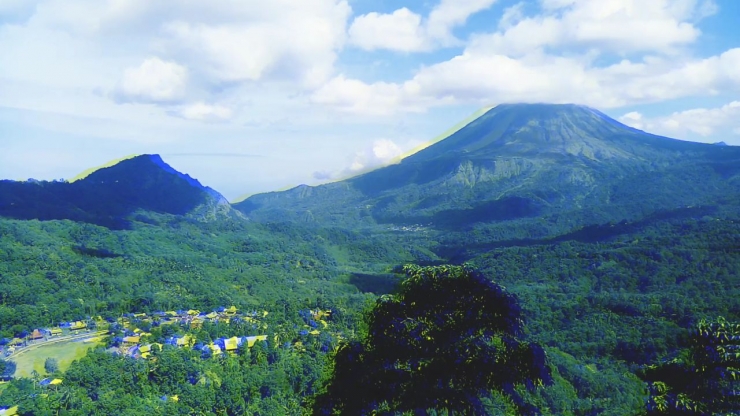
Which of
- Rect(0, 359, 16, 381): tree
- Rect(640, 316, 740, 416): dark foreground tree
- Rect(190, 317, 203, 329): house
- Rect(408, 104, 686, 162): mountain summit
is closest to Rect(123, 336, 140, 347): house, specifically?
Rect(190, 317, 203, 329): house

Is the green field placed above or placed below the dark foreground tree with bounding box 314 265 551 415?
below

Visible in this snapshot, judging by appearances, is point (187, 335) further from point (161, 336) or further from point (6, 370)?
point (6, 370)

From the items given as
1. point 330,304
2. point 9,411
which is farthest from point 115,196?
point 9,411

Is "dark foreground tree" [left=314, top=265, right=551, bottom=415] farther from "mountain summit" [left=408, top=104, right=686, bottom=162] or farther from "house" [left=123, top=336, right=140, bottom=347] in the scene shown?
"mountain summit" [left=408, top=104, right=686, bottom=162]

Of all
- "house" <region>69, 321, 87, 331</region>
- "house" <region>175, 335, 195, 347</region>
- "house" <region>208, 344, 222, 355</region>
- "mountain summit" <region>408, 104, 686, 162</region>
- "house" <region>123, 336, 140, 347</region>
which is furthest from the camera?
"mountain summit" <region>408, 104, 686, 162</region>

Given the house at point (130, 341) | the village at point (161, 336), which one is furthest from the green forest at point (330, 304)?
the house at point (130, 341)

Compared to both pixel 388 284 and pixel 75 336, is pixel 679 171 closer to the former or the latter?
pixel 388 284

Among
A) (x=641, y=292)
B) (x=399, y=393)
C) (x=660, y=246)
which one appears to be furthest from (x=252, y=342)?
(x=660, y=246)
